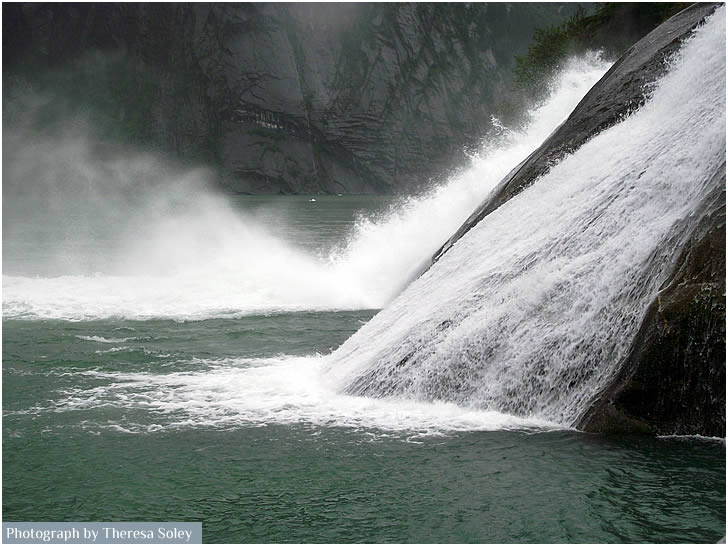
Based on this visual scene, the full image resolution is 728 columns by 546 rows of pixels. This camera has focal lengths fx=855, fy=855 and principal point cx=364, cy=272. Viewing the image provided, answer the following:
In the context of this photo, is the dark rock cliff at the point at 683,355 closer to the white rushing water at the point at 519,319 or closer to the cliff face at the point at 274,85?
the white rushing water at the point at 519,319

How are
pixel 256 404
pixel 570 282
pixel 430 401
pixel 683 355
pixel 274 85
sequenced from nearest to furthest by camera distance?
pixel 683 355
pixel 570 282
pixel 430 401
pixel 256 404
pixel 274 85

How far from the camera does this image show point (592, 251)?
9070 mm

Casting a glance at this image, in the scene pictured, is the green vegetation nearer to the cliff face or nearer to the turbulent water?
the turbulent water

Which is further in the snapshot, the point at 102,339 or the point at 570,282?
the point at 102,339

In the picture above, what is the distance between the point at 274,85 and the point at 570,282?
99.0m

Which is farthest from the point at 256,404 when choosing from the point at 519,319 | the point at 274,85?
the point at 274,85

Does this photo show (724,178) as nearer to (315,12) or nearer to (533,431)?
(533,431)

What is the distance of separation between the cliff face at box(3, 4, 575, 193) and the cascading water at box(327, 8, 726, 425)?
306 ft

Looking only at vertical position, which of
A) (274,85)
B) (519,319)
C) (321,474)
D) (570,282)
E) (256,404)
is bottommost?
(321,474)

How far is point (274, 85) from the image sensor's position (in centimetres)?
10425

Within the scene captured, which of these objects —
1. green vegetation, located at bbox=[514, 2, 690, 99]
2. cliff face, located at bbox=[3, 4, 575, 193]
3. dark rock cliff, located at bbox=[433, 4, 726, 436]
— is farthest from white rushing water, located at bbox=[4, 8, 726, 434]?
cliff face, located at bbox=[3, 4, 575, 193]

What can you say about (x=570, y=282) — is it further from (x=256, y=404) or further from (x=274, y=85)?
(x=274, y=85)

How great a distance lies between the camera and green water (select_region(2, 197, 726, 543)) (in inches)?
249

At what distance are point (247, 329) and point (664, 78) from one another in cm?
771
